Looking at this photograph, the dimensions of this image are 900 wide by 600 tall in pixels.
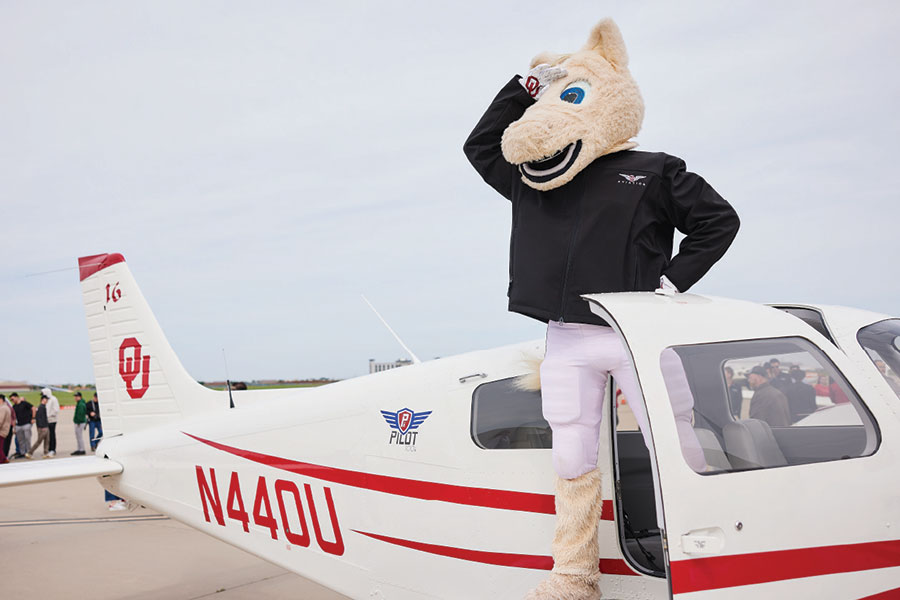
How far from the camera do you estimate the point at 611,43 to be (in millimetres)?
3105

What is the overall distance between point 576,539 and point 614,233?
4.07ft

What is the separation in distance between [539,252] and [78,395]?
54.2 feet

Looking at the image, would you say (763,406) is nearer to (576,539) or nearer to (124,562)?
(576,539)

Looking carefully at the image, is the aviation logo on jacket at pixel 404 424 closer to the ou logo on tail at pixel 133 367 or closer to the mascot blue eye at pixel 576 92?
the mascot blue eye at pixel 576 92

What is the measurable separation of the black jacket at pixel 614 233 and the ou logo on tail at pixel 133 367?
417 centimetres

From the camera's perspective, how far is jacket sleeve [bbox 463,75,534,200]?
3.20 m

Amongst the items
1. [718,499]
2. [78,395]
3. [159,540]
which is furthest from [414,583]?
[78,395]

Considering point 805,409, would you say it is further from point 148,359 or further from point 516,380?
→ point 148,359

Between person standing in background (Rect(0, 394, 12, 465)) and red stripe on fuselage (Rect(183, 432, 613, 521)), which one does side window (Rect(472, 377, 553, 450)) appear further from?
person standing in background (Rect(0, 394, 12, 465))

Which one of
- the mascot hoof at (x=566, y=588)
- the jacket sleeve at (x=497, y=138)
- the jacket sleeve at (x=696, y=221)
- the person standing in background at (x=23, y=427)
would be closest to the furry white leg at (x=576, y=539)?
the mascot hoof at (x=566, y=588)

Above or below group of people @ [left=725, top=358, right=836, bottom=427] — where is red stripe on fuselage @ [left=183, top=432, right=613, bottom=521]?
below

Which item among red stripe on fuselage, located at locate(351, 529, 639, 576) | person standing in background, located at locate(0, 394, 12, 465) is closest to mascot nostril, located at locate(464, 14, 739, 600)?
red stripe on fuselage, located at locate(351, 529, 639, 576)

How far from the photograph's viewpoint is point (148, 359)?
6086 millimetres

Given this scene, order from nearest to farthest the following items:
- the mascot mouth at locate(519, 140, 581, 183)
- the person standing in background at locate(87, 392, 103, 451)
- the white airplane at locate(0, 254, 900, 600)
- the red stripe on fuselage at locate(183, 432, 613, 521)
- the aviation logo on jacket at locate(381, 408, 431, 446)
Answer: the white airplane at locate(0, 254, 900, 600) → the mascot mouth at locate(519, 140, 581, 183) → the red stripe on fuselage at locate(183, 432, 613, 521) → the aviation logo on jacket at locate(381, 408, 431, 446) → the person standing in background at locate(87, 392, 103, 451)
